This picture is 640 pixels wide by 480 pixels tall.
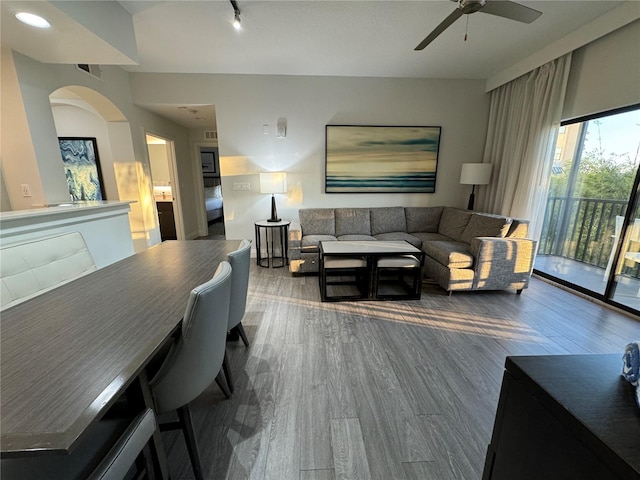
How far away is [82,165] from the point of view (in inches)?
165

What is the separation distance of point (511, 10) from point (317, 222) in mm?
2863

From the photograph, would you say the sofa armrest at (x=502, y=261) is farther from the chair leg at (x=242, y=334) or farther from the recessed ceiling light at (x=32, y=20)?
the recessed ceiling light at (x=32, y=20)

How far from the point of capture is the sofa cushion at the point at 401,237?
3.62 metres

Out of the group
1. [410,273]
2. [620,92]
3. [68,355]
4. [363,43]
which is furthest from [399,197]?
[68,355]

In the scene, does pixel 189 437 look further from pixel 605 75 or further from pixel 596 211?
pixel 605 75

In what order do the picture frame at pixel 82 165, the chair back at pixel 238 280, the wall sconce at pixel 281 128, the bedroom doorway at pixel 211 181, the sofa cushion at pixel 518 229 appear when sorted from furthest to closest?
the bedroom doorway at pixel 211 181
the picture frame at pixel 82 165
the wall sconce at pixel 281 128
the sofa cushion at pixel 518 229
the chair back at pixel 238 280

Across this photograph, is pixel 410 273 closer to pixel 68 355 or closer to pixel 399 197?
pixel 399 197

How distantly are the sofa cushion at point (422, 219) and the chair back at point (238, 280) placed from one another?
3.16 metres

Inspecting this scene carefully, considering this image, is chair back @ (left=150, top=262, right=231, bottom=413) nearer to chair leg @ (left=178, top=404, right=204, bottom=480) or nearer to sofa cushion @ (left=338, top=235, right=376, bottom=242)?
chair leg @ (left=178, top=404, right=204, bottom=480)

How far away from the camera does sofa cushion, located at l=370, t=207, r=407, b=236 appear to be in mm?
4078

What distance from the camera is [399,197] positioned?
4312 millimetres

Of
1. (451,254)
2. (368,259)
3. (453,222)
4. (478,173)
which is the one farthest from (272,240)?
(478,173)

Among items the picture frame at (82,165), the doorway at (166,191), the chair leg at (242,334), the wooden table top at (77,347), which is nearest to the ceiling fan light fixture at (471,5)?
the wooden table top at (77,347)

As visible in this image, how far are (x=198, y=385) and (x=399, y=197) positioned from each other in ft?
12.8
